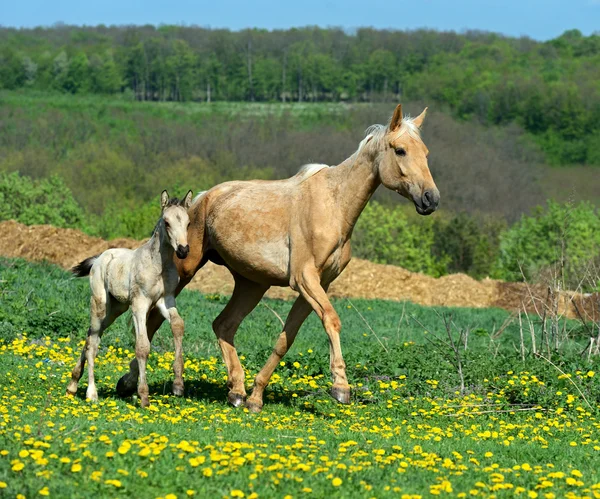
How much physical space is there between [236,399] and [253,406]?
38 cm

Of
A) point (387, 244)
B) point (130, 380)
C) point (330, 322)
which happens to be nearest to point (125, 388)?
point (130, 380)

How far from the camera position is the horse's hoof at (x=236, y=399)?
10.9 m

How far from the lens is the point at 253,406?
10594mm

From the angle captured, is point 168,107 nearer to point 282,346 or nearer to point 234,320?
point 234,320

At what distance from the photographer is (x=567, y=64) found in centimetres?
16588

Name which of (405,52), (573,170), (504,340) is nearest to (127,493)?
(504,340)

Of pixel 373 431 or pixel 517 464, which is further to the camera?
pixel 373 431

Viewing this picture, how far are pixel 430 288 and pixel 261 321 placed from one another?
12.8m

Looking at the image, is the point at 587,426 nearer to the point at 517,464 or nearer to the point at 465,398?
the point at 465,398

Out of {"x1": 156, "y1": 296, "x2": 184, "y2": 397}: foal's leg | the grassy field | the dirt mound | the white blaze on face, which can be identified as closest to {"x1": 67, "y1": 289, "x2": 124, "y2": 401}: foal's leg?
the grassy field

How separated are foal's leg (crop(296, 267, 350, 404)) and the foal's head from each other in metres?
1.33

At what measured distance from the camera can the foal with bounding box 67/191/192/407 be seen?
10.1 metres

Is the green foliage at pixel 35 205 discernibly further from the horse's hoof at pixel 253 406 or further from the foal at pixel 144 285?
the horse's hoof at pixel 253 406

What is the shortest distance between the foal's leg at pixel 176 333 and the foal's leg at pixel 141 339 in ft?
0.63
